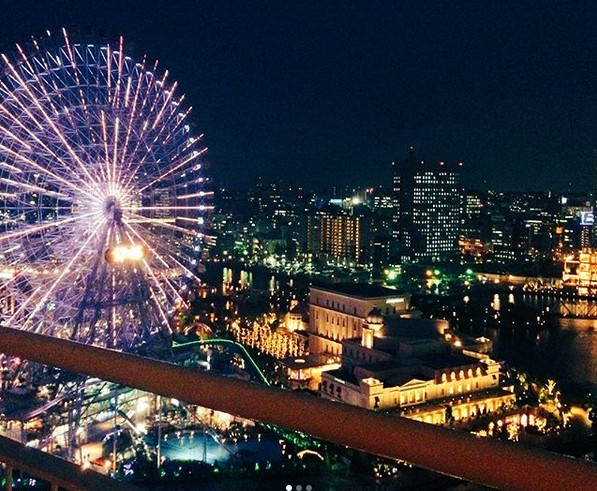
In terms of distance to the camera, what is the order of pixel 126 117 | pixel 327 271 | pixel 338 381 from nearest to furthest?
pixel 126 117
pixel 338 381
pixel 327 271

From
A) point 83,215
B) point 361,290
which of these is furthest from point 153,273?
point 361,290

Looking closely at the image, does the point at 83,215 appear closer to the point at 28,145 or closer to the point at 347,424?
the point at 28,145

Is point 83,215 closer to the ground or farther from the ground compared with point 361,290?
farther from the ground

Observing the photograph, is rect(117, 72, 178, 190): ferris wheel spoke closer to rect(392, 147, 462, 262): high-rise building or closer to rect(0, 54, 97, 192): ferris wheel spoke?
rect(0, 54, 97, 192): ferris wheel spoke

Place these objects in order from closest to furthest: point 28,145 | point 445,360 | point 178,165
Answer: point 28,145 → point 178,165 → point 445,360

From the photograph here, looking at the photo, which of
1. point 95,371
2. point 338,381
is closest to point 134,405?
point 338,381

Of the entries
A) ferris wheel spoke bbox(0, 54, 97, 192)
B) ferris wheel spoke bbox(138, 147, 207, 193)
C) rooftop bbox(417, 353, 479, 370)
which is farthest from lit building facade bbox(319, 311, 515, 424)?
ferris wheel spoke bbox(0, 54, 97, 192)

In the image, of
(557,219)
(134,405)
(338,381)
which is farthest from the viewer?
(557,219)

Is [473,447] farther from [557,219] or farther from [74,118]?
[557,219]

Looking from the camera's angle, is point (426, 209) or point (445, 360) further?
point (426, 209)
